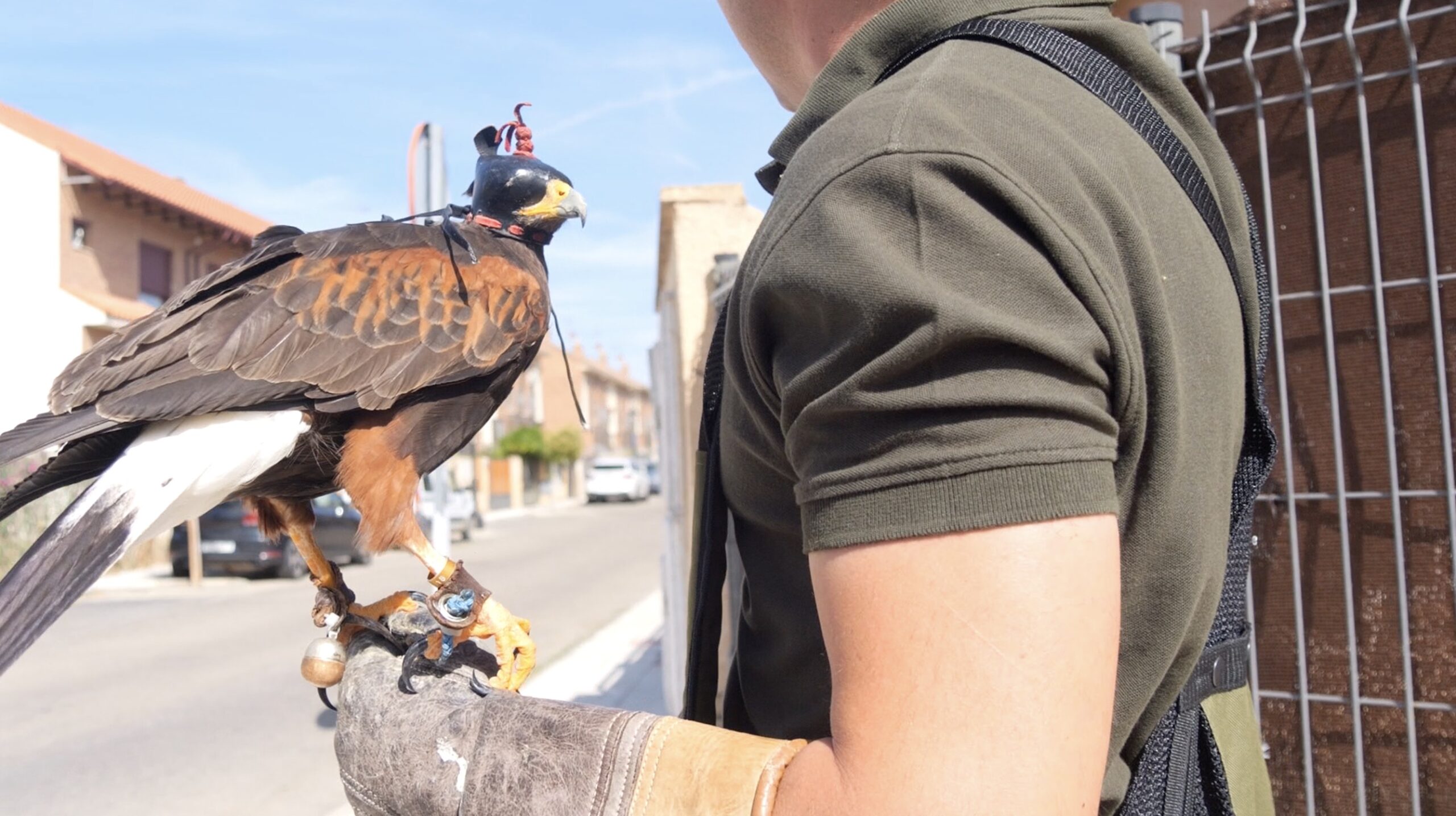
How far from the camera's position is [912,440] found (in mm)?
820

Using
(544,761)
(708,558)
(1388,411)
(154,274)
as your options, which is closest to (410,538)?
(708,558)

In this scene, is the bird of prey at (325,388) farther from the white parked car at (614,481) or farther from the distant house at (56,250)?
the white parked car at (614,481)

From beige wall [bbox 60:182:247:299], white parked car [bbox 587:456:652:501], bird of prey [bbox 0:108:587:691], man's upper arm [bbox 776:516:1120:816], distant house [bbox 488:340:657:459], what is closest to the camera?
man's upper arm [bbox 776:516:1120:816]

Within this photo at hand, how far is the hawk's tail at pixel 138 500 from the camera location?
1.39 m

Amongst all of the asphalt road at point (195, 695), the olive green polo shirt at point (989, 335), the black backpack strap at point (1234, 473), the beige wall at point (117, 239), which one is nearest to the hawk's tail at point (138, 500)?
the olive green polo shirt at point (989, 335)

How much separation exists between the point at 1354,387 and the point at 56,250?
23.8 meters

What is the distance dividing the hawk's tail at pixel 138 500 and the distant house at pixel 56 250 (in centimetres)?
2065

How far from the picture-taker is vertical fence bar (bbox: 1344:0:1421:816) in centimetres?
266

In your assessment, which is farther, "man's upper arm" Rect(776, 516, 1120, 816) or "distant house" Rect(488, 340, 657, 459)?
"distant house" Rect(488, 340, 657, 459)

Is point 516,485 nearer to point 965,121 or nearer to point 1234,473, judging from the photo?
point 1234,473

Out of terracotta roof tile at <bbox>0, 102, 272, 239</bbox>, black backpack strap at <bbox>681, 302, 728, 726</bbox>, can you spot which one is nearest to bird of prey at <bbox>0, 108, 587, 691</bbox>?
black backpack strap at <bbox>681, 302, 728, 726</bbox>

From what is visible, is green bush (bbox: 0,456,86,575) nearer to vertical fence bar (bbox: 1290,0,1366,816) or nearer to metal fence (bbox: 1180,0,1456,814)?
metal fence (bbox: 1180,0,1456,814)

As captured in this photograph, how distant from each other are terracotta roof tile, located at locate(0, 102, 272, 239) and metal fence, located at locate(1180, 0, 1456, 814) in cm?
1826

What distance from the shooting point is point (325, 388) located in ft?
6.62
